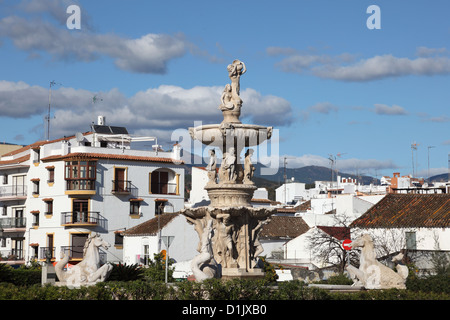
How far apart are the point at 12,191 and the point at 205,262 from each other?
41.1 m

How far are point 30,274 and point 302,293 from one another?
46.7ft

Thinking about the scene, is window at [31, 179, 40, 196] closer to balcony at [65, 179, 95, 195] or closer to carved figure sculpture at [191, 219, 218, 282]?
balcony at [65, 179, 95, 195]

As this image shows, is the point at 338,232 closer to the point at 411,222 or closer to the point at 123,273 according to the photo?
the point at 411,222

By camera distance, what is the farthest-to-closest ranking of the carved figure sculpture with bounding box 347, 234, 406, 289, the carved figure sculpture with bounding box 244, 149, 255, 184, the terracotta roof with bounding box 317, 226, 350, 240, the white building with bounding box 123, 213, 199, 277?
1. the terracotta roof with bounding box 317, 226, 350, 240
2. the white building with bounding box 123, 213, 199, 277
3. the carved figure sculpture with bounding box 244, 149, 255, 184
4. the carved figure sculpture with bounding box 347, 234, 406, 289

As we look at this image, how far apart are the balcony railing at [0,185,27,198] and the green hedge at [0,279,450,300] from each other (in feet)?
132

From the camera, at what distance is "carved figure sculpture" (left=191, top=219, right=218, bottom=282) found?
16.6m

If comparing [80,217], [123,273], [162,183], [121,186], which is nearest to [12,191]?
[80,217]

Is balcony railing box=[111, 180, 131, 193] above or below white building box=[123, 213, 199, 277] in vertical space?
above

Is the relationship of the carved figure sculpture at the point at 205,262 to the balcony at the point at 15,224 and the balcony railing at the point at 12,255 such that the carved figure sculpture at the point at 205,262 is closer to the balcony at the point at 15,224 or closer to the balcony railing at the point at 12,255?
the balcony railing at the point at 12,255

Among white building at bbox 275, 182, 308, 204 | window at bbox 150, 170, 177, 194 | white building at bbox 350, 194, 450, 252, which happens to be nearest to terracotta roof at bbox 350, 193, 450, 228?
white building at bbox 350, 194, 450, 252

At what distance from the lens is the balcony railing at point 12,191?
54531 millimetres
